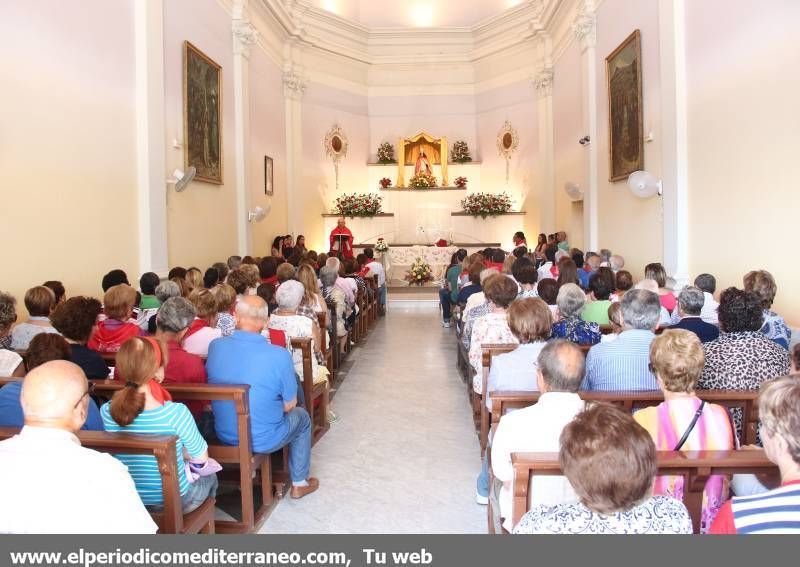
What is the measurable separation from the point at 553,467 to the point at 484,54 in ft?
54.7

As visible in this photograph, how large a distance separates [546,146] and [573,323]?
11427mm

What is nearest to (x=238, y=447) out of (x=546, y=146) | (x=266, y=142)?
(x=266, y=142)

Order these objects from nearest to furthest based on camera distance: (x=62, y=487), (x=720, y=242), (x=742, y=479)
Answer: (x=62, y=487) < (x=742, y=479) < (x=720, y=242)

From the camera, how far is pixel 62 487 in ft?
6.15

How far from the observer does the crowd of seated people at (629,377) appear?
1726 mm

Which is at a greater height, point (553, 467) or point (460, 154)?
point (460, 154)

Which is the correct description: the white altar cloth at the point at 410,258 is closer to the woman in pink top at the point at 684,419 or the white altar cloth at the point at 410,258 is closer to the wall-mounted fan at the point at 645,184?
the wall-mounted fan at the point at 645,184

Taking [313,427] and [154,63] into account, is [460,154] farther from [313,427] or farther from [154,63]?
[313,427]

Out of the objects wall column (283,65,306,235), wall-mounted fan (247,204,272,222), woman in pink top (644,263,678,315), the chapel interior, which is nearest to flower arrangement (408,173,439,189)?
the chapel interior

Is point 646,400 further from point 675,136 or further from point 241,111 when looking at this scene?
point 241,111

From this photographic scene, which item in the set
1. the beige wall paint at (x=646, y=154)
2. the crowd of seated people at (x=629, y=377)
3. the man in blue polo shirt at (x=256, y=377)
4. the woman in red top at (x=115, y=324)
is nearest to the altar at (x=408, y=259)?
the beige wall paint at (x=646, y=154)

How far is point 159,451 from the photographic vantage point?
250 cm

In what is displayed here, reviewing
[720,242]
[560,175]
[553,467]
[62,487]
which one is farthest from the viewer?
[560,175]

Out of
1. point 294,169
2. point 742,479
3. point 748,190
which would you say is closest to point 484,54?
point 294,169
